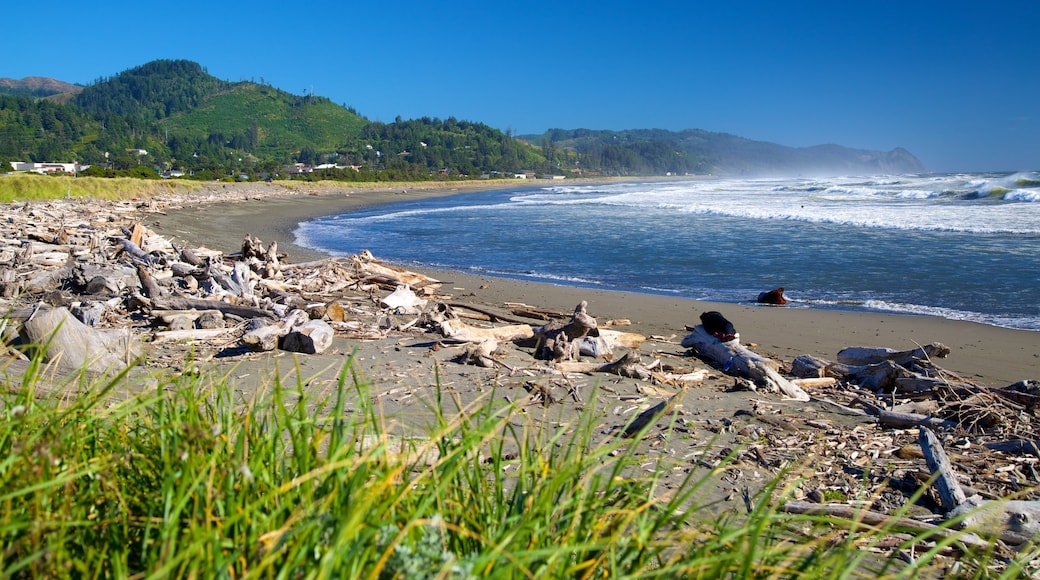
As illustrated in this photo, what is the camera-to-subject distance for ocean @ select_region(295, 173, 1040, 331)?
12.2 metres

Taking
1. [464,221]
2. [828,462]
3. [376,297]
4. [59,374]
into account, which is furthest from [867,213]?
[59,374]

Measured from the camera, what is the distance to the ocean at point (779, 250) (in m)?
12.2

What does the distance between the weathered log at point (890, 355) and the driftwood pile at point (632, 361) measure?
2 centimetres

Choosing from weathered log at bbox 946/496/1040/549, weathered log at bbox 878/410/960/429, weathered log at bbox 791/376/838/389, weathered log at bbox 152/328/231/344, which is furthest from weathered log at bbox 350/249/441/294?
weathered log at bbox 946/496/1040/549

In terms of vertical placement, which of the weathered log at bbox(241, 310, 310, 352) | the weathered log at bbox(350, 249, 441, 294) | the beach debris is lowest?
the weathered log at bbox(350, 249, 441, 294)

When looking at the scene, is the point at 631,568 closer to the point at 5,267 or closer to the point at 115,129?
the point at 5,267

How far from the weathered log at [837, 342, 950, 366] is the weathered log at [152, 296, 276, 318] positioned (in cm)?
583

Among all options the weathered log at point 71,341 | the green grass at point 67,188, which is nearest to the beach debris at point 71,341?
the weathered log at point 71,341

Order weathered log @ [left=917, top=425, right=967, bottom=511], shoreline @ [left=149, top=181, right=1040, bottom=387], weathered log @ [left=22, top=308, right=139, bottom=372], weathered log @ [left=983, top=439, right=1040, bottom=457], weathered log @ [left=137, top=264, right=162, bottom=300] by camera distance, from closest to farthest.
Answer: weathered log @ [left=917, top=425, right=967, bottom=511] → weathered log @ [left=983, top=439, right=1040, bottom=457] → weathered log @ [left=22, top=308, right=139, bottom=372] → weathered log @ [left=137, top=264, right=162, bottom=300] → shoreline @ [left=149, top=181, right=1040, bottom=387]

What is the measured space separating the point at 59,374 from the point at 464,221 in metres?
28.2

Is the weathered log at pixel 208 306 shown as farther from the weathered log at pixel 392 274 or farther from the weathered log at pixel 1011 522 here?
the weathered log at pixel 1011 522

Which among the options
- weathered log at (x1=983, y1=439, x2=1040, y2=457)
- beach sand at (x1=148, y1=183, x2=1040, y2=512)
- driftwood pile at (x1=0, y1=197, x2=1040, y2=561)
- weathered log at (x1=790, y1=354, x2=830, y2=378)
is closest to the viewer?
beach sand at (x1=148, y1=183, x2=1040, y2=512)

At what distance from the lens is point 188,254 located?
11.0m

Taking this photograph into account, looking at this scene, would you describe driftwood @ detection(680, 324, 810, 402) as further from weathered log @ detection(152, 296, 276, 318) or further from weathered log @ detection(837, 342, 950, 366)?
weathered log @ detection(152, 296, 276, 318)
